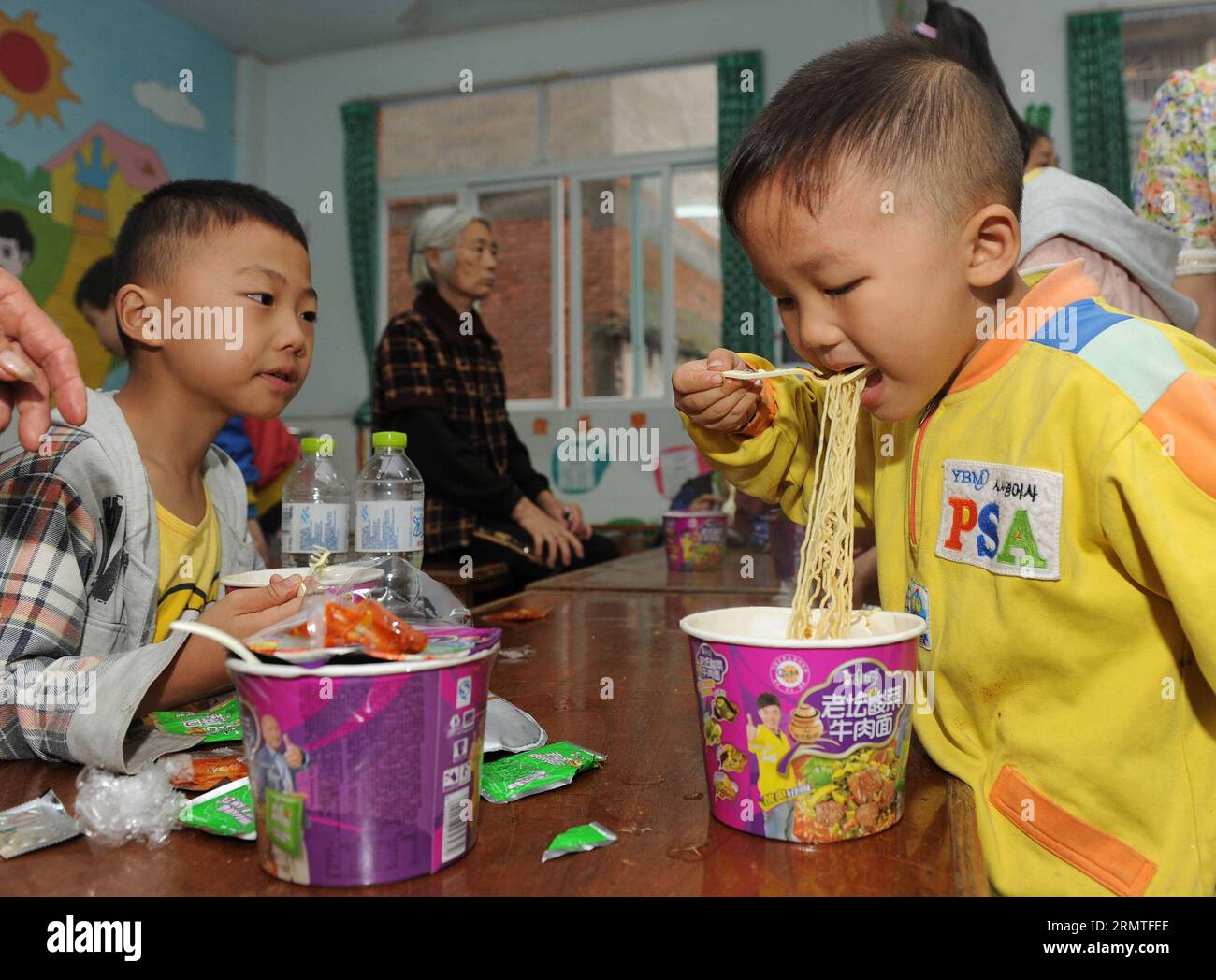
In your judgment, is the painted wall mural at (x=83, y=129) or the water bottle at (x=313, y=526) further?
the painted wall mural at (x=83, y=129)

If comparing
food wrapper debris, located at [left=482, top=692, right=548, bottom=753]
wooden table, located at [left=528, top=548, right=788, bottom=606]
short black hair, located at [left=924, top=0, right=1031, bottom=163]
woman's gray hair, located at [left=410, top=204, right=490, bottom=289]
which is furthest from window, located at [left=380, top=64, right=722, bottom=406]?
food wrapper debris, located at [left=482, top=692, right=548, bottom=753]

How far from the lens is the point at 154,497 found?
4.15ft

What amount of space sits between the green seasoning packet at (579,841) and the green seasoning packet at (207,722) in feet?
1.27

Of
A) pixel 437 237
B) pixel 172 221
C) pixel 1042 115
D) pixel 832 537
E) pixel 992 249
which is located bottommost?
pixel 832 537

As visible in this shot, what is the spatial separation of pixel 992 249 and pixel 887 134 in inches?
6.6

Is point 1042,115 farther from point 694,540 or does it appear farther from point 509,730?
point 509,730

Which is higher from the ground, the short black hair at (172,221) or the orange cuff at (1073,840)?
the short black hair at (172,221)

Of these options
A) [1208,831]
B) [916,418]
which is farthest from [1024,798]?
[916,418]

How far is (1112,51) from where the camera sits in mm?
5484

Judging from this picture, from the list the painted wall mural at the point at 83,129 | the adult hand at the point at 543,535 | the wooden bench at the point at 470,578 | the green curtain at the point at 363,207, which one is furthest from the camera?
the green curtain at the point at 363,207

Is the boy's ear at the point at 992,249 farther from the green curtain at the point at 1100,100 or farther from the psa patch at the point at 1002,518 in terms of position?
the green curtain at the point at 1100,100

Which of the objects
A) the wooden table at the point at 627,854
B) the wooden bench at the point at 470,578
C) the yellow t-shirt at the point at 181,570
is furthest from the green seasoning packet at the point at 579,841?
the wooden bench at the point at 470,578

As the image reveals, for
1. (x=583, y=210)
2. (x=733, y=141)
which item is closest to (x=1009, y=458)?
(x=733, y=141)

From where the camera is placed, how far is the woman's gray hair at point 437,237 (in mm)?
3591
